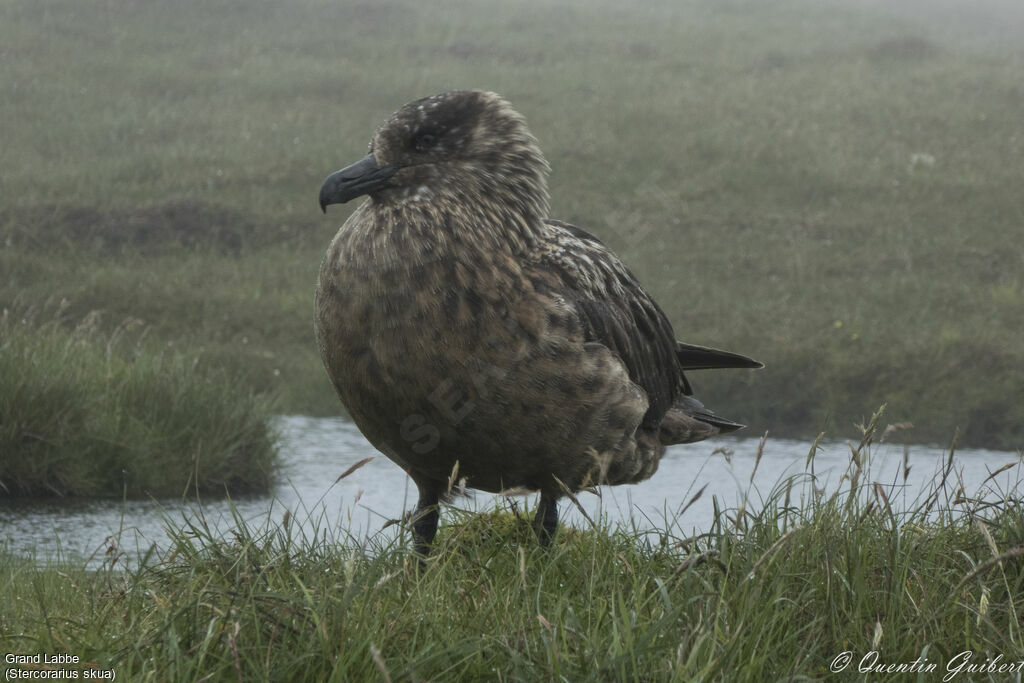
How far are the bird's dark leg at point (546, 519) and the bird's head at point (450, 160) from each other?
3.69 feet

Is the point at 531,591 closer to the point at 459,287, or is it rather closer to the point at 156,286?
the point at 459,287

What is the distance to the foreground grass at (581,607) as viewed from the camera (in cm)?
279

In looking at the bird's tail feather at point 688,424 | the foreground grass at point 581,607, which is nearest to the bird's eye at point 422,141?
the foreground grass at point 581,607

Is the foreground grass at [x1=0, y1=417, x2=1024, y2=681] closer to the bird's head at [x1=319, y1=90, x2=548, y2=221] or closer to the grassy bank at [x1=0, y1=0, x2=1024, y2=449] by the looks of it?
the bird's head at [x1=319, y1=90, x2=548, y2=221]

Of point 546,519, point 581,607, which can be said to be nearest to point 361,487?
point 546,519

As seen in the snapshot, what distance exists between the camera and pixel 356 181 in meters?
4.36

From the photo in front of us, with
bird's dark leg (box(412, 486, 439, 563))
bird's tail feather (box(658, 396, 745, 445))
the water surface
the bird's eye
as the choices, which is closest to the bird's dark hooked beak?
the bird's eye

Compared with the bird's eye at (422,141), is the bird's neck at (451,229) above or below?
below

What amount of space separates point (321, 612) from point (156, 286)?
9649 mm

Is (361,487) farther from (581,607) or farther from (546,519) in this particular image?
(581,607)

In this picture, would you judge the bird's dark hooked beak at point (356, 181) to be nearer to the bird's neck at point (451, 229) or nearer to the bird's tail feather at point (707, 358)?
the bird's neck at point (451, 229)

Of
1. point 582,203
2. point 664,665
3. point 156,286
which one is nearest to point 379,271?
point 664,665

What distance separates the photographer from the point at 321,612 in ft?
9.11

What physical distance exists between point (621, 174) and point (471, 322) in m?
12.4
